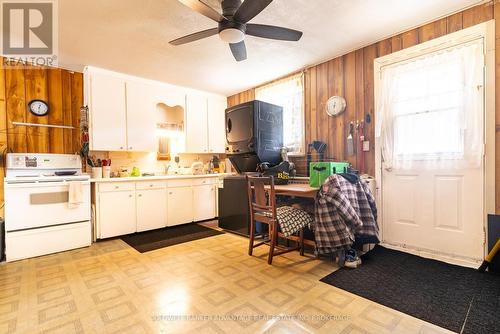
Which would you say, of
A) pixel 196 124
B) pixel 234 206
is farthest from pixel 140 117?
pixel 234 206

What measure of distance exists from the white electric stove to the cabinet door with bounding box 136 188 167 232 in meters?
0.67

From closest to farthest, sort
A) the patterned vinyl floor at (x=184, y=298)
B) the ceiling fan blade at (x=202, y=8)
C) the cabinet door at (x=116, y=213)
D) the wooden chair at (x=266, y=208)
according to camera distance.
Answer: the patterned vinyl floor at (x=184, y=298) < the ceiling fan blade at (x=202, y=8) < the wooden chair at (x=266, y=208) < the cabinet door at (x=116, y=213)

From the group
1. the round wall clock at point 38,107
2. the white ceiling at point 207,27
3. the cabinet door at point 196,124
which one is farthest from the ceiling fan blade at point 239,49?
the round wall clock at point 38,107

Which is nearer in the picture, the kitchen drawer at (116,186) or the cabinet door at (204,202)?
the kitchen drawer at (116,186)

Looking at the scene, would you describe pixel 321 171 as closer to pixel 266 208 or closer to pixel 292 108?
pixel 266 208

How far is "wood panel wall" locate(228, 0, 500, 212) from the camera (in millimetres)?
2271

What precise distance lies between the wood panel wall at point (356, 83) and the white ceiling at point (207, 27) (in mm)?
105

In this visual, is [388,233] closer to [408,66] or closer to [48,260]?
[408,66]

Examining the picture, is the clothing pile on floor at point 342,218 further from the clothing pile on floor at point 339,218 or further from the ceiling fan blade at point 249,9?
the ceiling fan blade at point 249,9

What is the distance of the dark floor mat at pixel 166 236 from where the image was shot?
3.09m

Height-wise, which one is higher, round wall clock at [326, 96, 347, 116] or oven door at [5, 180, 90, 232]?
round wall clock at [326, 96, 347, 116]

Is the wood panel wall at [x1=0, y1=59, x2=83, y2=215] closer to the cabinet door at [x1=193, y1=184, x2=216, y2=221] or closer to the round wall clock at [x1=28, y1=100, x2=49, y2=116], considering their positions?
the round wall clock at [x1=28, y1=100, x2=49, y2=116]

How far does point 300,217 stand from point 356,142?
1.33 metres

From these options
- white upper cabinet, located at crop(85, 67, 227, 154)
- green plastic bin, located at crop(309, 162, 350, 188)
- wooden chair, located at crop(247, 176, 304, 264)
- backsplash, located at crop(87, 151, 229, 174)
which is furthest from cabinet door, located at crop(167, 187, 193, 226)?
green plastic bin, located at crop(309, 162, 350, 188)
